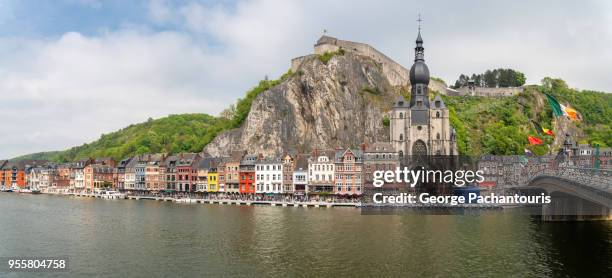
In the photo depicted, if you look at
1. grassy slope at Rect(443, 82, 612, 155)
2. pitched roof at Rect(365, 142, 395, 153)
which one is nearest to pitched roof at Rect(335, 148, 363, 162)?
pitched roof at Rect(365, 142, 395, 153)

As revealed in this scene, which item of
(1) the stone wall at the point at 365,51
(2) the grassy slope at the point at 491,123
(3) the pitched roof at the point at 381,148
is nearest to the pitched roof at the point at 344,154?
(3) the pitched roof at the point at 381,148

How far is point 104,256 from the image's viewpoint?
42.4 meters

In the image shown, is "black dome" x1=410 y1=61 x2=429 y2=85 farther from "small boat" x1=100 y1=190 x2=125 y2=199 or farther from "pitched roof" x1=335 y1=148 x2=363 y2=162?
"small boat" x1=100 y1=190 x2=125 y2=199

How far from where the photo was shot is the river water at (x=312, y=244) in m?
37.9

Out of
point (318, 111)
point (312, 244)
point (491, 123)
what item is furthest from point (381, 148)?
point (491, 123)

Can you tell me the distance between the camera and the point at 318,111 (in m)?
115

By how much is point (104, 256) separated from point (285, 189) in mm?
57293

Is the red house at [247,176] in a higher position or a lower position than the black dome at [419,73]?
lower

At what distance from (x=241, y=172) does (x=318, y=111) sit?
2292 cm

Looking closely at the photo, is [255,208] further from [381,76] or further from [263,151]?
[381,76]

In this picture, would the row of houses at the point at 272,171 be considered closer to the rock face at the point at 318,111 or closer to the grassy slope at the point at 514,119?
the rock face at the point at 318,111

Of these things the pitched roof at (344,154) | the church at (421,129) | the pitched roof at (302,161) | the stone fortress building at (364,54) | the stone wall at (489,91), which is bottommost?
the pitched roof at (302,161)

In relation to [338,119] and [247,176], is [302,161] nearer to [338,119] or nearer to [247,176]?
[247,176]

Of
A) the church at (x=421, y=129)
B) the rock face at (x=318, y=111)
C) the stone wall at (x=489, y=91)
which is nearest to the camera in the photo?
the church at (x=421, y=129)
